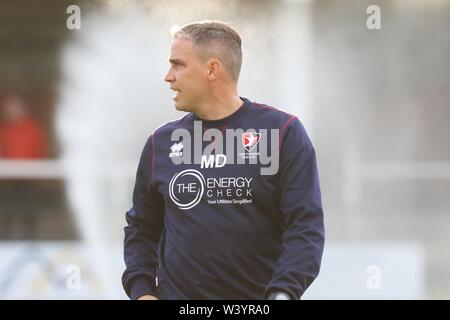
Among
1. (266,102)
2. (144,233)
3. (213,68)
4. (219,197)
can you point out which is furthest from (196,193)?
(266,102)

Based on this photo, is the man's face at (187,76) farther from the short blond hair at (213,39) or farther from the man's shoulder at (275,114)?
the man's shoulder at (275,114)

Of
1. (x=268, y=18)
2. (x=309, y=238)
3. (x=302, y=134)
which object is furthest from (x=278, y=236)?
(x=268, y=18)

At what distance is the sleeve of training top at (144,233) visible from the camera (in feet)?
7.72

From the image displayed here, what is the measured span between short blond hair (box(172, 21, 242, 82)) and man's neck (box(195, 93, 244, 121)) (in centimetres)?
8

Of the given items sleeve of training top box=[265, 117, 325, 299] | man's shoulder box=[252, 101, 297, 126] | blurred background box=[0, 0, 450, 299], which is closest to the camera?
sleeve of training top box=[265, 117, 325, 299]

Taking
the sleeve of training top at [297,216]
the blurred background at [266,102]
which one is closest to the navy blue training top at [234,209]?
the sleeve of training top at [297,216]

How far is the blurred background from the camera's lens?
17.9ft

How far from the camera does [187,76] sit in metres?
2.32

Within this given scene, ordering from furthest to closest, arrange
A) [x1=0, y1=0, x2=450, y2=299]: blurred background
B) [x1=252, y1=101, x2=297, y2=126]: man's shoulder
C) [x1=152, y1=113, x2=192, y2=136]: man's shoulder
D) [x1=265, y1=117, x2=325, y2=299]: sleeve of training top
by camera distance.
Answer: [x1=0, y1=0, x2=450, y2=299]: blurred background, [x1=152, y1=113, x2=192, y2=136]: man's shoulder, [x1=252, y1=101, x2=297, y2=126]: man's shoulder, [x1=265, y1=117, x2=325, y2=299]: sleeve of training top

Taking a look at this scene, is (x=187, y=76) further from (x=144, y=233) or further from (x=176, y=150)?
(x=144, y=233)

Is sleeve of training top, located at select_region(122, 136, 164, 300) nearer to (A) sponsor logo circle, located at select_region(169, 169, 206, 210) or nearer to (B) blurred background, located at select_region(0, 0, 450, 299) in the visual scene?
(A) sponsor logo circle, located at select_region(169, 169, 206, 210)

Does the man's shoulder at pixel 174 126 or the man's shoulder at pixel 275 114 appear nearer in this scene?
the man's shoulder at pixel 275 114

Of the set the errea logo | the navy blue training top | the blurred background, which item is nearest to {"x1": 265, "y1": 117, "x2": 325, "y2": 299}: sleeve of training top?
the navy blue training top

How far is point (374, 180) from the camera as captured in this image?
563 centimetres
